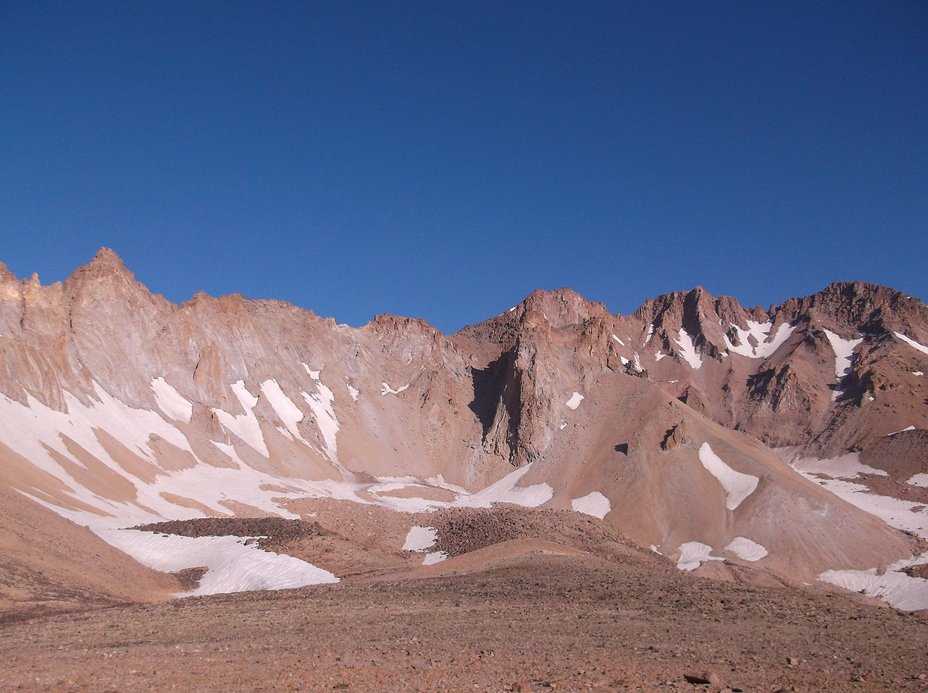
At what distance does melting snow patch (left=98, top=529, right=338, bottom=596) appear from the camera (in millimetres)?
28391

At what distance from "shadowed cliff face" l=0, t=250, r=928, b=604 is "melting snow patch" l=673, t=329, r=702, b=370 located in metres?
32.1

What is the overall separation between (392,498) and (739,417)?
9599cm

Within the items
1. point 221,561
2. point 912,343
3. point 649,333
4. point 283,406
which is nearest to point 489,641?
point 221,561

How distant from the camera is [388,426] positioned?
93500mm

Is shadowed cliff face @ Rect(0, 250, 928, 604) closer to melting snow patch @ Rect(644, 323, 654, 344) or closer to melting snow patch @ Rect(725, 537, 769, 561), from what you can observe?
melting snow patch @ Rect(725, 537, 769, 561)

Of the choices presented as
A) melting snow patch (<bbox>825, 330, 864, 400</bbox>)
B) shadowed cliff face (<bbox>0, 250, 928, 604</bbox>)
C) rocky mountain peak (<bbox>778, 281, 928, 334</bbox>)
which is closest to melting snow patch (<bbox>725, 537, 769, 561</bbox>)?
shadowed cliff face (<bbox>0, 250, 928, 604</bbox>)

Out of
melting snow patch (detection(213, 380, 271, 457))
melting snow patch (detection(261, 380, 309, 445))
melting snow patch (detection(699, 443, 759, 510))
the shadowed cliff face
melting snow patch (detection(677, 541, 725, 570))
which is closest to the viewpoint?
melting snow patch (detection(677, 541, 725, 570))

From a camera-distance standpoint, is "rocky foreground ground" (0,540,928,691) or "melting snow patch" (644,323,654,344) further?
"melting snow patch" (644,323,654,344)

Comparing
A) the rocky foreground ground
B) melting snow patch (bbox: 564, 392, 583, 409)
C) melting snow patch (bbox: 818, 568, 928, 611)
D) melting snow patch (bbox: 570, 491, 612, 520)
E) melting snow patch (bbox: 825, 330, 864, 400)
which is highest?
melting snow patch (bbox: 825, 330, 864, 400)

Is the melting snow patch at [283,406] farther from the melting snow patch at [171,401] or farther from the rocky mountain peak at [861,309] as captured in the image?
the rocky mountain peak at [861,309]

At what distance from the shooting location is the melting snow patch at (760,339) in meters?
170

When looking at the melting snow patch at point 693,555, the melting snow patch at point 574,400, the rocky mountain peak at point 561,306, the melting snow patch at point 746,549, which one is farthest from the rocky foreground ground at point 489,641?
the rocky mountain peak at point 561,306

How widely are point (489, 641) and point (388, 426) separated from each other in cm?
7955

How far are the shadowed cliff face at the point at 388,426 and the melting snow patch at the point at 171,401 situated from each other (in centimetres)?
24
